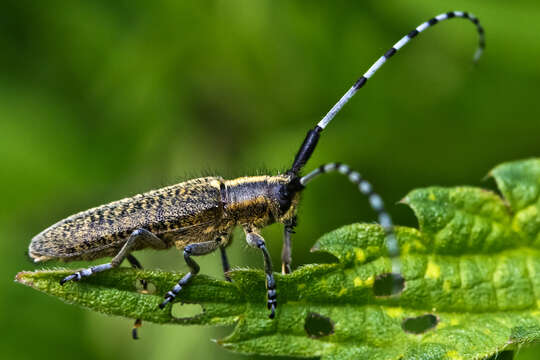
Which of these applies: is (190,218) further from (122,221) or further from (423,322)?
(423,322)

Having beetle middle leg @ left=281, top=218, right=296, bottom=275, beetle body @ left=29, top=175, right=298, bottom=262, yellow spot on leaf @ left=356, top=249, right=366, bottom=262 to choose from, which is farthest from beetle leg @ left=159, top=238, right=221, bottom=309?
yellow spot on leaf @ left=356, top=249, right=366, bottom=262

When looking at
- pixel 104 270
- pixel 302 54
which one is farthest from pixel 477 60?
pixel 104 270

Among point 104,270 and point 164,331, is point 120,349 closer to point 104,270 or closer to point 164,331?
point 164,331

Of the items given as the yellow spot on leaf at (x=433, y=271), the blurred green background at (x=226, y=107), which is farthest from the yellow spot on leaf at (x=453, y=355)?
the blurred green background at (x=226, y=107)

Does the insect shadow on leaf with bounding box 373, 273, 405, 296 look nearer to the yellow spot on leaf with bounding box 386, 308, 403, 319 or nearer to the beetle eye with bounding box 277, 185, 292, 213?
the yellow spot on leaf with bounding box 386, 308, 403, 319

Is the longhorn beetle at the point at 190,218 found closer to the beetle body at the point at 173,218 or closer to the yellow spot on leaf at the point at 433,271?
the beetle body at the point at 173,218

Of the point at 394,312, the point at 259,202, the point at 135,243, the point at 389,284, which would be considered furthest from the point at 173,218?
the point at 394,312
